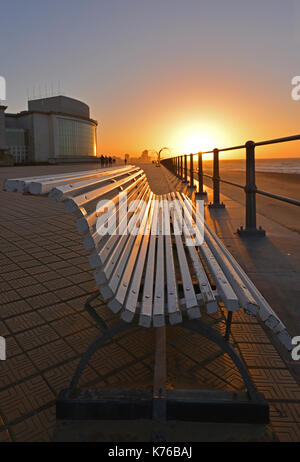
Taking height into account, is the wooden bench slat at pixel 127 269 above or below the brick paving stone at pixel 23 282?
above

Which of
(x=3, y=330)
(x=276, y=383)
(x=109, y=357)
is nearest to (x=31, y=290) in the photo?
(x=3, y=330)

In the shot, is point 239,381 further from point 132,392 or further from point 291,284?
point 291,284

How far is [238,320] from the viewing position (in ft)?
7.84

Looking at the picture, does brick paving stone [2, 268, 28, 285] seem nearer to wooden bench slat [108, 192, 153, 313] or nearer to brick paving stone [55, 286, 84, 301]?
brick paving stone [55, 286, 84, 301]

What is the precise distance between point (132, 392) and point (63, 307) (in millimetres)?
1227

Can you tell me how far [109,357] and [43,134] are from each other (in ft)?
260

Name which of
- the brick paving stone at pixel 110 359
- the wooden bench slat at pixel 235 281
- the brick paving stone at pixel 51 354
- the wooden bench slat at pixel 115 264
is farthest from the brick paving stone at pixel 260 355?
the brick paving stone at pixel 51 354

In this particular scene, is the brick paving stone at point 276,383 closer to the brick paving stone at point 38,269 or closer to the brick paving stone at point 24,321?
the brick paving stone at point 24,321

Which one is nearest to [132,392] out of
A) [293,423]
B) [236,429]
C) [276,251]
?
[236,429]

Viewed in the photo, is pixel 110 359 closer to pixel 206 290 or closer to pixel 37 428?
pixel 37 428

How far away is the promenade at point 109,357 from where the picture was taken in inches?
58.3

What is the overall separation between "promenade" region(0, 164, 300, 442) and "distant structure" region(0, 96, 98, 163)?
6725 cm

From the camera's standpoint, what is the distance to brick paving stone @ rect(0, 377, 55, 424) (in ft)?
5.24

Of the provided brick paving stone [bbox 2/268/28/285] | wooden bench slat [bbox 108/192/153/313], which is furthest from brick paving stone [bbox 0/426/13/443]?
brick paving stone [bbox 2/268/28/285]
